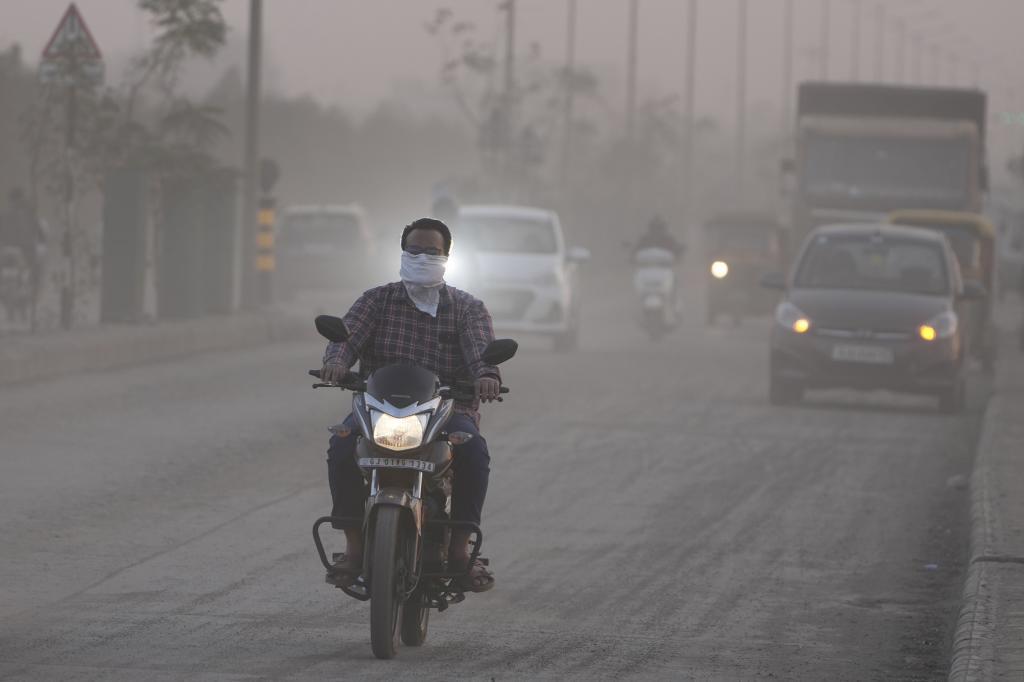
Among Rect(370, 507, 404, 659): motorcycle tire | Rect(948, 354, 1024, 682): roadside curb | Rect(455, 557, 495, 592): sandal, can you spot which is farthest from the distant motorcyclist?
Rect(370, 507, 404, 659): motorcycle tire

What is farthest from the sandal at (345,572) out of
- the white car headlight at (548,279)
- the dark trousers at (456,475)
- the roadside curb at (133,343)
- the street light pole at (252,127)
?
the street light pole at (252,127)

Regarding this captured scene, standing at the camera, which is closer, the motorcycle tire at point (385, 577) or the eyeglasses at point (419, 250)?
the motorcycle tire at point (385, 577)

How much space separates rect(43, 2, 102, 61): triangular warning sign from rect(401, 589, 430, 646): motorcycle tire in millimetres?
14979

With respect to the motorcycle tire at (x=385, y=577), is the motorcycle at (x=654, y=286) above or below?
above

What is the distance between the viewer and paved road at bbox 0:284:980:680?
7.80 m

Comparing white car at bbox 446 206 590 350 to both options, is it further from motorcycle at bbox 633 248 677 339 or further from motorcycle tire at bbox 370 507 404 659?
motorcycle tire at bbox 370 507 404 659

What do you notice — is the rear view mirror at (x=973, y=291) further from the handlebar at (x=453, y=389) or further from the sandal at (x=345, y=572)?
the sandal at (x=345, y=572)

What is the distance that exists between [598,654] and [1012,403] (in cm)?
1201

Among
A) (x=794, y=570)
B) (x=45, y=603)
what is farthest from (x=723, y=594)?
(x=45, y=603)

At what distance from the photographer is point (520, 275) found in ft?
91.6

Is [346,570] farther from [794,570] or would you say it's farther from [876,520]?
[876,520]

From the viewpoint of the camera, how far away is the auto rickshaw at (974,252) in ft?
84.0

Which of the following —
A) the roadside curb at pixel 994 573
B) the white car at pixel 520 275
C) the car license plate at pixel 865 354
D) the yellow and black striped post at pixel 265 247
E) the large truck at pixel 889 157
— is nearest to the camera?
the roadside curb at pixel 994 573

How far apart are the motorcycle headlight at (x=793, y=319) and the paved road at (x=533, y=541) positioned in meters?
0.85
